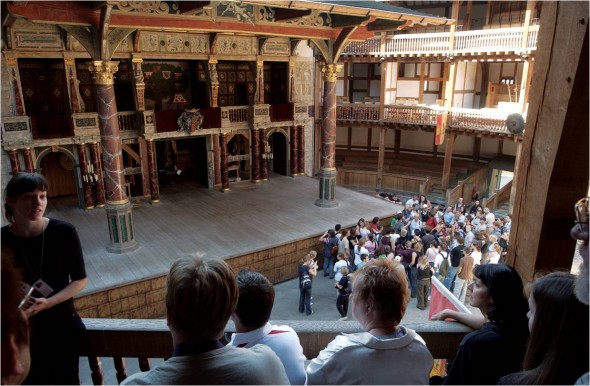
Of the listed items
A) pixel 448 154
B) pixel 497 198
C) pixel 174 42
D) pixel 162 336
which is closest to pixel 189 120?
pixel 174 42

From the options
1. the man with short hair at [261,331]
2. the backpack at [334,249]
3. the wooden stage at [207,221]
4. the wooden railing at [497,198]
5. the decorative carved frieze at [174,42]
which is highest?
the decorative carved frieze at [174,42]

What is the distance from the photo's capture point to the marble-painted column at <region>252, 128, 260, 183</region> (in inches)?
632

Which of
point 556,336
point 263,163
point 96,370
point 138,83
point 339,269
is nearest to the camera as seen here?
point 556,336

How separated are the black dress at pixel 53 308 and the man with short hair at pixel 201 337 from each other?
33.5 inches

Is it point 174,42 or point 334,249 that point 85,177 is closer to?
point 174,42

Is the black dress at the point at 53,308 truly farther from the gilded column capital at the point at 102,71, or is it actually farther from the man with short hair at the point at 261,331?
the gilded column capital at the point at 102,71

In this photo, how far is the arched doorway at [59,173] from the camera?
13.6 metres

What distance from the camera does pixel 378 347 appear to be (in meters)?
1.83

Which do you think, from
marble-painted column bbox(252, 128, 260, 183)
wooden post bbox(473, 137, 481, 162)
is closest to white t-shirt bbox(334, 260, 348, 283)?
marble-painted column bbox(252, 128, 260, 183)

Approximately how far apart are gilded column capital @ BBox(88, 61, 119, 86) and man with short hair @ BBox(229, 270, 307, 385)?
8638 millimetres

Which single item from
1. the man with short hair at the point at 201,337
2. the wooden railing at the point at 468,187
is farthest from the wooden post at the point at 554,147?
the wooden railing at the point at 468,187

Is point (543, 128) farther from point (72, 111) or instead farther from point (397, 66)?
point (397, 66)

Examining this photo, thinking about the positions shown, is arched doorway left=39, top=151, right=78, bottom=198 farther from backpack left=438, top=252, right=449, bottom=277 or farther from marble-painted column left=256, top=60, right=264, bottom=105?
backpack left=438, top=252, right=449, bottom=277

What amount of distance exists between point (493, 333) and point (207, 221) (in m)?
10.7
